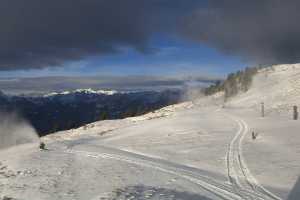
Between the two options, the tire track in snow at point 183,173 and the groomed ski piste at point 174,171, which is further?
the tire track in snow at point 183,173

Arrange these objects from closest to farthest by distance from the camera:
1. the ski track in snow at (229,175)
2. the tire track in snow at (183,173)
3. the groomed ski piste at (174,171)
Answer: the groomed ski piste at (174,171) < the ski track in snow at (229,175) < the tire track in snow at (183,173)

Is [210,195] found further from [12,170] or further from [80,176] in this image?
[12,170]

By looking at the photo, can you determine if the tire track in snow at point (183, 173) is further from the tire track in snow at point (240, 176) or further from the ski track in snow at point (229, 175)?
the tire track in snow at point (240, 176)

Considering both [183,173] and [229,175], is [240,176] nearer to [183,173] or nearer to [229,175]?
[229,175]

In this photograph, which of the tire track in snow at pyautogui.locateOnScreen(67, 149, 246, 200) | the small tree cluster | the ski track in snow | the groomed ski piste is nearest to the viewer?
the groomed ski piste

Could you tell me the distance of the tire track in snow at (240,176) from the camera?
20286mm

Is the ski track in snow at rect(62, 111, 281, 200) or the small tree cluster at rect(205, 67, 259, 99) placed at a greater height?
the small tree cluster at rect(205, 67, 259, 99)

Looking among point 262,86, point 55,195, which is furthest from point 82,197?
point 262,86

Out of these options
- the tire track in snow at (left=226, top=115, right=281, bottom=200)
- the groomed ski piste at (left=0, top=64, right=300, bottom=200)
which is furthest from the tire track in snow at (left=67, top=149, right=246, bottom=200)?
the tire track in snow at (left=226, top=115, right=281, bottom=200)

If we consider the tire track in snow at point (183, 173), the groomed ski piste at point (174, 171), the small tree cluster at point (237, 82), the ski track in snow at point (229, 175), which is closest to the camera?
the groomed ski piste at point (174, 171)

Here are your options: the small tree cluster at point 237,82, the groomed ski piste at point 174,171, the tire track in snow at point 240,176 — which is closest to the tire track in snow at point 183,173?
the groomed ski piste at point 174,171

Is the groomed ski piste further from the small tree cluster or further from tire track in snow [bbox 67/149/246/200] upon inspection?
the small tree cluster

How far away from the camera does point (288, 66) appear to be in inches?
6801

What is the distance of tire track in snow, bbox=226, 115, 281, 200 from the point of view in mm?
20286
